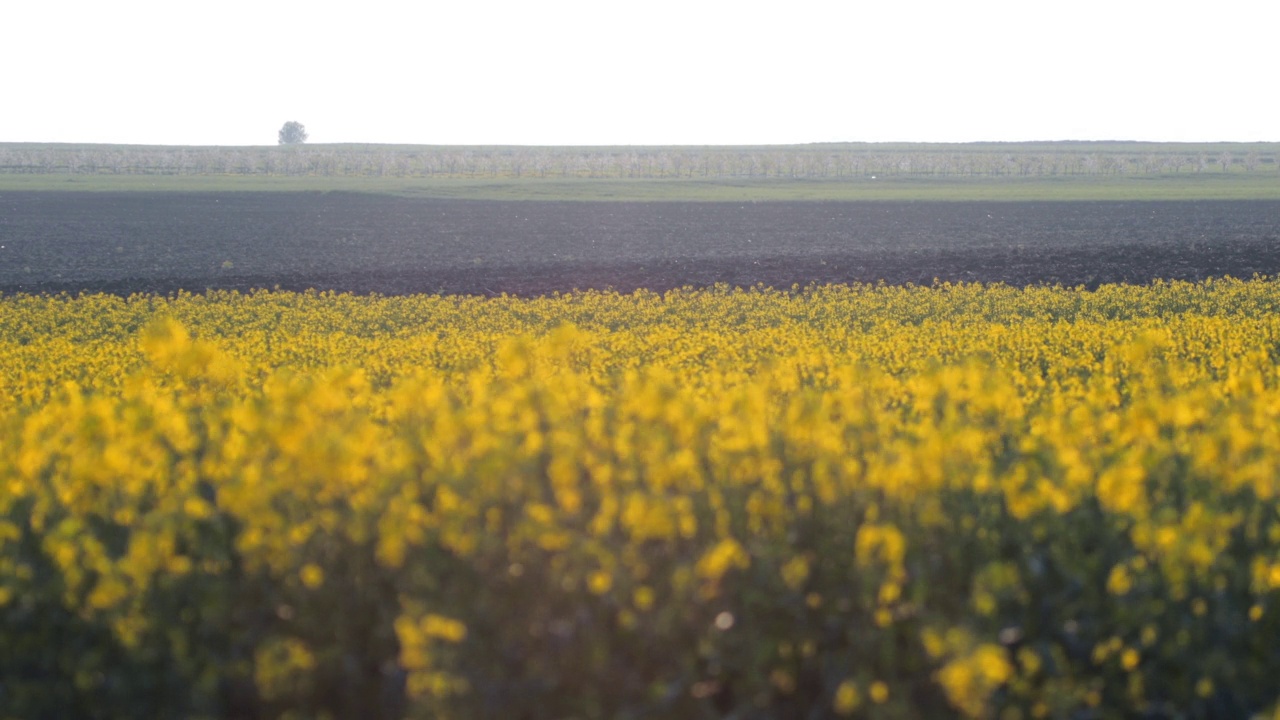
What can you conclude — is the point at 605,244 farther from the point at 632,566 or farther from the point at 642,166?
the point at 642,166

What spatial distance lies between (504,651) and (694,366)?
21.6ft

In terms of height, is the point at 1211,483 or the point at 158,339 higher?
the point at 158,339

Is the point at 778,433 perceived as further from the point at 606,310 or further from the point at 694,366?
the point at 606,310

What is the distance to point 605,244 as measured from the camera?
38719 millimetres

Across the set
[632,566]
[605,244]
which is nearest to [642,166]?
[605,244]

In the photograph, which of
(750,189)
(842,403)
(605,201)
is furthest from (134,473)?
(750,189)

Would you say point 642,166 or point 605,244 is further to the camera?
point 642,166

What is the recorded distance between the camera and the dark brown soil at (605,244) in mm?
27703

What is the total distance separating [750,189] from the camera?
8331 centimetres

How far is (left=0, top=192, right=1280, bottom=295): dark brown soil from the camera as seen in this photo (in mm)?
27703

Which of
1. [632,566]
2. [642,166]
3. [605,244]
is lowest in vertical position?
[605,244]

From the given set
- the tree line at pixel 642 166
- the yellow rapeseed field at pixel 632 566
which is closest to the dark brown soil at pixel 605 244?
the yellow rapeseed field at pixel 632 566

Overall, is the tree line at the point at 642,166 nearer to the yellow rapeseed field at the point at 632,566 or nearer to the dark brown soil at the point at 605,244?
the dark brown soil at the point at 605,244

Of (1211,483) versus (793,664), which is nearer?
(793,664)
